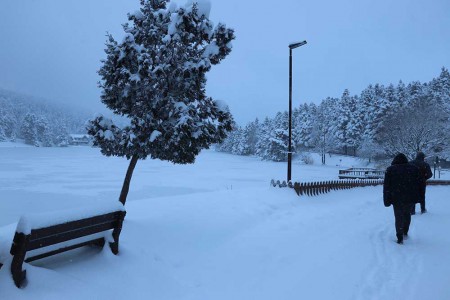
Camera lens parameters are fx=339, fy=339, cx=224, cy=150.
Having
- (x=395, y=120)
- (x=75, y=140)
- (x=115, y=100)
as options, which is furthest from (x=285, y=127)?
(x=75, y=140)

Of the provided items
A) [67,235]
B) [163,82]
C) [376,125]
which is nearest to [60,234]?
[67,235]

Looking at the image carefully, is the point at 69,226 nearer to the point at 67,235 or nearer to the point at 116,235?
the point at 67,235

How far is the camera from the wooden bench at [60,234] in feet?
12.6

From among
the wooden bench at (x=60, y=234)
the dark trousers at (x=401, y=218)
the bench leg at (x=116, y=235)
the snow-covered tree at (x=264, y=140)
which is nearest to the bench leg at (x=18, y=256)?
the wooden bench at (x=60, y=234)

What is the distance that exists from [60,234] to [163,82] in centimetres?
427

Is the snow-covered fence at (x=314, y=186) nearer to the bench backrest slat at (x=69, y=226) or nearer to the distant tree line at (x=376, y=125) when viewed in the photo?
the bench backrest slat at (x=69, y=226)

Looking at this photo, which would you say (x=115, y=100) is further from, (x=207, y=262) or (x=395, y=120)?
(x=395, y=120)

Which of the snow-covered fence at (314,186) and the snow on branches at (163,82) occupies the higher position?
the snow on branches at (163,82)

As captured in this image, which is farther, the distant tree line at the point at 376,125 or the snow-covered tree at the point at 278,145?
the snow-covered tree at the point at 278,145

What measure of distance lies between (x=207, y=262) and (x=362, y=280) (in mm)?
2570

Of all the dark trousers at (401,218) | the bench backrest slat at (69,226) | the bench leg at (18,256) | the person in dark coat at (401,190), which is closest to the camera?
the bench leg at (18,256)

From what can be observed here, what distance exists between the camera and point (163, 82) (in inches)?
300

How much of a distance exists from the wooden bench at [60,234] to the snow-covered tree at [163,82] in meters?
2.57

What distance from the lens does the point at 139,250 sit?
5844 millimetres
